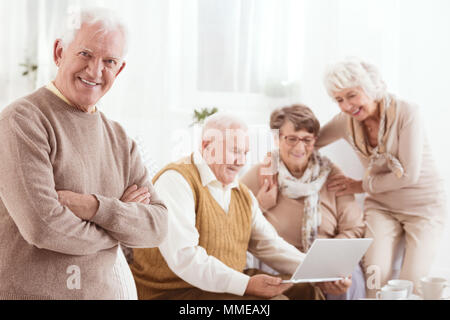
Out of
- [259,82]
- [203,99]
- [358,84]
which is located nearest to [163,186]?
[203,99]

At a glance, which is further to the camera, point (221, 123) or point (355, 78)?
point (355, 78)

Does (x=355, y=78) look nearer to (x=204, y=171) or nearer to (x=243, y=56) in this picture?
(x=243, y=56)

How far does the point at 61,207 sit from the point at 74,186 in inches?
3.7

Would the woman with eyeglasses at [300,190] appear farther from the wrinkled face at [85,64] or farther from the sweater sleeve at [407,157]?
the wrinkled face at [85,64]

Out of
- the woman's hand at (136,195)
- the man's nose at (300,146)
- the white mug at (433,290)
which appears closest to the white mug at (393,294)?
the white mug at (433,290)

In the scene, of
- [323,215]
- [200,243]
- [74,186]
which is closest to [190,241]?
[200,243]

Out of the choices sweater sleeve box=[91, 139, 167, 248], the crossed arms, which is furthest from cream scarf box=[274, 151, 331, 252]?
the crossed arms

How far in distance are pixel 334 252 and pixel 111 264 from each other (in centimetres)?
83

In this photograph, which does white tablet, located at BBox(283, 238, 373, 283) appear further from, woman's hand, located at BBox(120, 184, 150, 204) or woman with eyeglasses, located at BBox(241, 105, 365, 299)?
woman's hand, located at BBox(120, 184, 150, 204)

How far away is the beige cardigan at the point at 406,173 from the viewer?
7.23 ft

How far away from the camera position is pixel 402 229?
2316 millimetres

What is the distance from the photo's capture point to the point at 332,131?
218cm

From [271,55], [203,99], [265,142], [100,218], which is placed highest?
[271,55]

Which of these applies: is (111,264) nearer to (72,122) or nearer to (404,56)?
(72,122)
